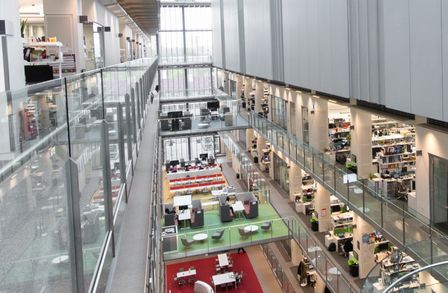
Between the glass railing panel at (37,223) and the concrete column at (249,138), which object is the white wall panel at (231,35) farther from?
the glass railing panel at (37,223)

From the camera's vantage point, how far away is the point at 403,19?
30.5 ft

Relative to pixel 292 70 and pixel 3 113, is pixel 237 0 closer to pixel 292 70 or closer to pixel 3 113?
pixel 292 70

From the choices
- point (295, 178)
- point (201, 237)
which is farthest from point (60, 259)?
point (295, 178)

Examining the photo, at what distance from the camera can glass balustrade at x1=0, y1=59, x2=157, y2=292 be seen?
128cm

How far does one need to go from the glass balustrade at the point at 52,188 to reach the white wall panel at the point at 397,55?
755 centimetres

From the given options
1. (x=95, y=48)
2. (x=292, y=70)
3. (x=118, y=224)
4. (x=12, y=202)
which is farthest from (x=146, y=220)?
(x=292, y=70)

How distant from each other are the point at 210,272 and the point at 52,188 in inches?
788

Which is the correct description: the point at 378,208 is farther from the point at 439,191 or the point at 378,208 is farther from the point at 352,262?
the point at 352,262

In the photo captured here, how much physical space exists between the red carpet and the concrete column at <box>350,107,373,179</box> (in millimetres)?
7139

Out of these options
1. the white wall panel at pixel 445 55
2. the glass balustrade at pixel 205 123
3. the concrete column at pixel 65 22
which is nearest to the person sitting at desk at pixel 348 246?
the white wall panel at pixel 445 55

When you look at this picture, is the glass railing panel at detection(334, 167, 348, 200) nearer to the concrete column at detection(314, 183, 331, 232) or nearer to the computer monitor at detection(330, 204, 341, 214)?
the concrete column at detection(314, 183, 331, 232)

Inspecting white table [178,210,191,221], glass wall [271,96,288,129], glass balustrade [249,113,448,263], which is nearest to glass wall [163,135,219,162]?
glass wall [271,96,288,129]

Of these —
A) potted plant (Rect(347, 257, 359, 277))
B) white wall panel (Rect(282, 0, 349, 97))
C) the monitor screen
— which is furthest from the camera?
potted plant (Rect(347, 257, 359, 277))

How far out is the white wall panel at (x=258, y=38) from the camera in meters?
19.7
